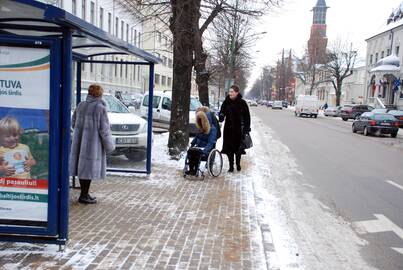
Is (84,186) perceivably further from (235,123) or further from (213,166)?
(235,123)

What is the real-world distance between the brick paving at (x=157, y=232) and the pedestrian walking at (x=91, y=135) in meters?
0.63

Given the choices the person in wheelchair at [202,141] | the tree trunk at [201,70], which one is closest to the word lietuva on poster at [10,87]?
the person in wheelchair at [202,141]

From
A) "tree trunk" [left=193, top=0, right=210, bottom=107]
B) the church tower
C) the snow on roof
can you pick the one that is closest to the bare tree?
the church tower

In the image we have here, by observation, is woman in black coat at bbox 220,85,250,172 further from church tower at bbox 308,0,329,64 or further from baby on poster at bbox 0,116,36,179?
church tower at bbox 308,0,329,64

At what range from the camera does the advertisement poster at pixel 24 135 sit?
4.62 m

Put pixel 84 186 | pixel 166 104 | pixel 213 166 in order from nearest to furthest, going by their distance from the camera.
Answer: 1. pixel 84 186
2. pixel 213 166
3. pixel 166 104

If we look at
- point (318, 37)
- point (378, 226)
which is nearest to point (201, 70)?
point (378, 226)

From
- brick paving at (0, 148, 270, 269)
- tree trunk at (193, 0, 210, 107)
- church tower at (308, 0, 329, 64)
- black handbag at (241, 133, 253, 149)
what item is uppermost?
church tower at (308, 0, 329, 64)

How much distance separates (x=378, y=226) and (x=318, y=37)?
93.5 meters

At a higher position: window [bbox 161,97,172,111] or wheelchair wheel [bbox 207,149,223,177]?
window [bbox 161,97,172,111]

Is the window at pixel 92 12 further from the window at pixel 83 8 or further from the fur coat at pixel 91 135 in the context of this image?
the fur coat at pixel 91 135

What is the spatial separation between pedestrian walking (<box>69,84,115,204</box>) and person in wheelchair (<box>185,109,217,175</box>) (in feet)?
10.1

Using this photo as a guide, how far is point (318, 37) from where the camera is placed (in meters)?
95.1

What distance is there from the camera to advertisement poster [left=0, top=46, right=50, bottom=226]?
4.62m
